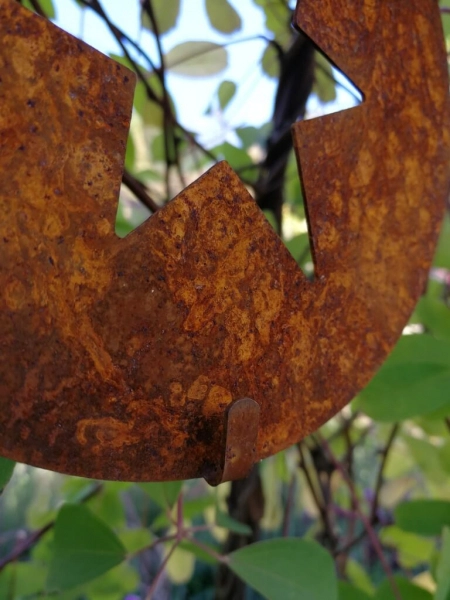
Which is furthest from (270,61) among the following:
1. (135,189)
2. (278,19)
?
(135,189)

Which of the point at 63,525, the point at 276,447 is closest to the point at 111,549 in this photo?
the point at 63,525

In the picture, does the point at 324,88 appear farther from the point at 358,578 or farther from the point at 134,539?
the point at 358,578

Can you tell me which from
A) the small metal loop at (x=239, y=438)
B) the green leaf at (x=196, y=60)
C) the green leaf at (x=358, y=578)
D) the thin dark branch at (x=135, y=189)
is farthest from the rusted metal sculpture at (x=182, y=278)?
the green leaf at (x=358, y=578)

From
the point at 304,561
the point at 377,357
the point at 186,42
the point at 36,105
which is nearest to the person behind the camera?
the point at 36,105

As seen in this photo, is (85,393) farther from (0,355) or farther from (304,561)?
(304,561)

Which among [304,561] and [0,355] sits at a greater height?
[0,355]

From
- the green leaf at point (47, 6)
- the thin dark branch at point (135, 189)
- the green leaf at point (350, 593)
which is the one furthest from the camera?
the green leaf at point (47, 6)

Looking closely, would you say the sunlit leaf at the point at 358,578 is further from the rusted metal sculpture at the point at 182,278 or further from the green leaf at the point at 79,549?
the rusted metal sculpture at the point at 182,278
